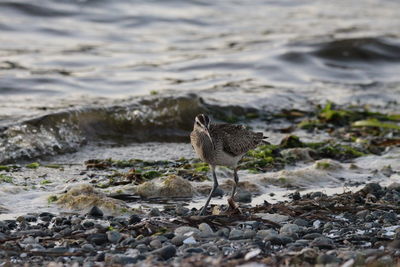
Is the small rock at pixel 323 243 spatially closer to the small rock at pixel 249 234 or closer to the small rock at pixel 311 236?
the small rock at pixel 311 236

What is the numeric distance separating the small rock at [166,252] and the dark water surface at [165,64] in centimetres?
444

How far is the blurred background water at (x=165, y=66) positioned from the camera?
433 inches

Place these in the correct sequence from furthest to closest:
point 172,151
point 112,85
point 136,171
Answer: point 112,85, point 172,151, point 136,171

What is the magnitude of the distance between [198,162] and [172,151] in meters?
0.80

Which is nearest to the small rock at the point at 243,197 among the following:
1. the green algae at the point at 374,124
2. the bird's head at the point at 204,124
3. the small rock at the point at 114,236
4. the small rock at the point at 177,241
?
the bird's head at the point at 204,124

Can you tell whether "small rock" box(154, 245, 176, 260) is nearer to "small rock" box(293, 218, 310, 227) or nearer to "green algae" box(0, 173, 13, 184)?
"small rock" box(293, 218, 310, 227)

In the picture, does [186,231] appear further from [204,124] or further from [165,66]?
[165,66]

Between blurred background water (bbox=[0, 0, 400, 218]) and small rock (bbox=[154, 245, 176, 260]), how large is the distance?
171 inches

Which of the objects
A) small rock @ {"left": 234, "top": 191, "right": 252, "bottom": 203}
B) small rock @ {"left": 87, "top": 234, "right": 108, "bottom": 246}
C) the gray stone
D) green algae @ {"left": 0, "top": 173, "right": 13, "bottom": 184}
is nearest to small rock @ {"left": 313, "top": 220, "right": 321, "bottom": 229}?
the gray stone

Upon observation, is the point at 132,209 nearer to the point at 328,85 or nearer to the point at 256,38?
the point at 328,85

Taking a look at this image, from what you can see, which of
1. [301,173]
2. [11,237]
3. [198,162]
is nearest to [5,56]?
[198,162]

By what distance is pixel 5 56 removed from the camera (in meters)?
13.8

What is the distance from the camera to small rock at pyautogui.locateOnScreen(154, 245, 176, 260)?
17.9 feet

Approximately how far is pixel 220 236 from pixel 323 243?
81 cm
